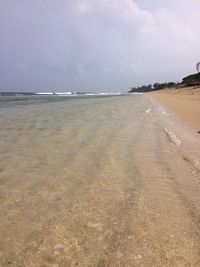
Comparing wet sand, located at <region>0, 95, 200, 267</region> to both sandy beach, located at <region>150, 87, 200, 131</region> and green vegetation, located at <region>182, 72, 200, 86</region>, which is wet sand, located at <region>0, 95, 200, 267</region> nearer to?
sandy beach, located at <region>150, 87, 200, 131</region>

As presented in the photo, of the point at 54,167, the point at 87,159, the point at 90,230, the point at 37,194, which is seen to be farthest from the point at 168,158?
the point at 90,230

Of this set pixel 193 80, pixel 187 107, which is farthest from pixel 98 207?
pixel 193 80

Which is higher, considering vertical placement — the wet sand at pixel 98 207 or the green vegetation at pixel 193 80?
the wet sand at pixel 98 207

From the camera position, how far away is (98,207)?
12.6ft

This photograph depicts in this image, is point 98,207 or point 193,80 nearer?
point 98,207

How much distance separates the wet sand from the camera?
2.82 m

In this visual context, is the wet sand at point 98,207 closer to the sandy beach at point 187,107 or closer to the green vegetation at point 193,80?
the sandy beach at point 187,107

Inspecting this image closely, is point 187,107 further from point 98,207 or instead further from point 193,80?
point 193,80

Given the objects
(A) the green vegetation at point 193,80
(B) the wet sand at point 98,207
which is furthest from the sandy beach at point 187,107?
(A) the green vegetation at point 193,80

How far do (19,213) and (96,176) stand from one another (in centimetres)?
166

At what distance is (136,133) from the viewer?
966 cm

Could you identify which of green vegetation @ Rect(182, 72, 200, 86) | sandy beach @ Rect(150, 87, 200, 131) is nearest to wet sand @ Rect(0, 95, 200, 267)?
sandy beach @ Rect(150, 87, 200, 131)

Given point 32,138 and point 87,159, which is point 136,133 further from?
point 87,159

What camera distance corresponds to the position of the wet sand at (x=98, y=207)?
282cm
